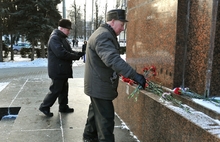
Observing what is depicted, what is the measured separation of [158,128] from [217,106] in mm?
731

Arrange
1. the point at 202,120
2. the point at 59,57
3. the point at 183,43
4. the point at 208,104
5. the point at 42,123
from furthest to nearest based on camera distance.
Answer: the point at 59,57
the point at 42,123
the point at 183,43
the point at 208,104
the point at 202,120

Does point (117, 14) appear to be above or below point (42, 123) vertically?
above

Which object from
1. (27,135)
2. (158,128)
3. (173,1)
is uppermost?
(173,1)

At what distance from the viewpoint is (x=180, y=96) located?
299cm

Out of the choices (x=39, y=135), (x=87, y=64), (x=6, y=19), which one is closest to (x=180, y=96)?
(x=87, y=64)

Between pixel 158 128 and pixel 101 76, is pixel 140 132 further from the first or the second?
pixel 101 76

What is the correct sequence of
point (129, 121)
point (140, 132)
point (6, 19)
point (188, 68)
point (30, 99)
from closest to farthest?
point (188, 68), point (140, 132), point (129, 121), point (30, 99), point (6, 19)

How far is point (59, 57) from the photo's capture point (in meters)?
4.33

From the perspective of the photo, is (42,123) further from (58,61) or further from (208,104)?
(208,104)

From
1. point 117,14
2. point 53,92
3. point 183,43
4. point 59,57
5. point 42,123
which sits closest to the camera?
point 117,14

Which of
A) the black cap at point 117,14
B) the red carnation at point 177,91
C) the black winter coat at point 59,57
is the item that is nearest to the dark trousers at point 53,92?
the black winter coat at point 59,57

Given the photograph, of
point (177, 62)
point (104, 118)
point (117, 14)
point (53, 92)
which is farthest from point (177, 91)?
point (53, 92)

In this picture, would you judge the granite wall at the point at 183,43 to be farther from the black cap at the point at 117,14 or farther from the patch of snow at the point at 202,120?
the black cap at the point at 117,14

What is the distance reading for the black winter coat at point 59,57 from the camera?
14.1 feet
